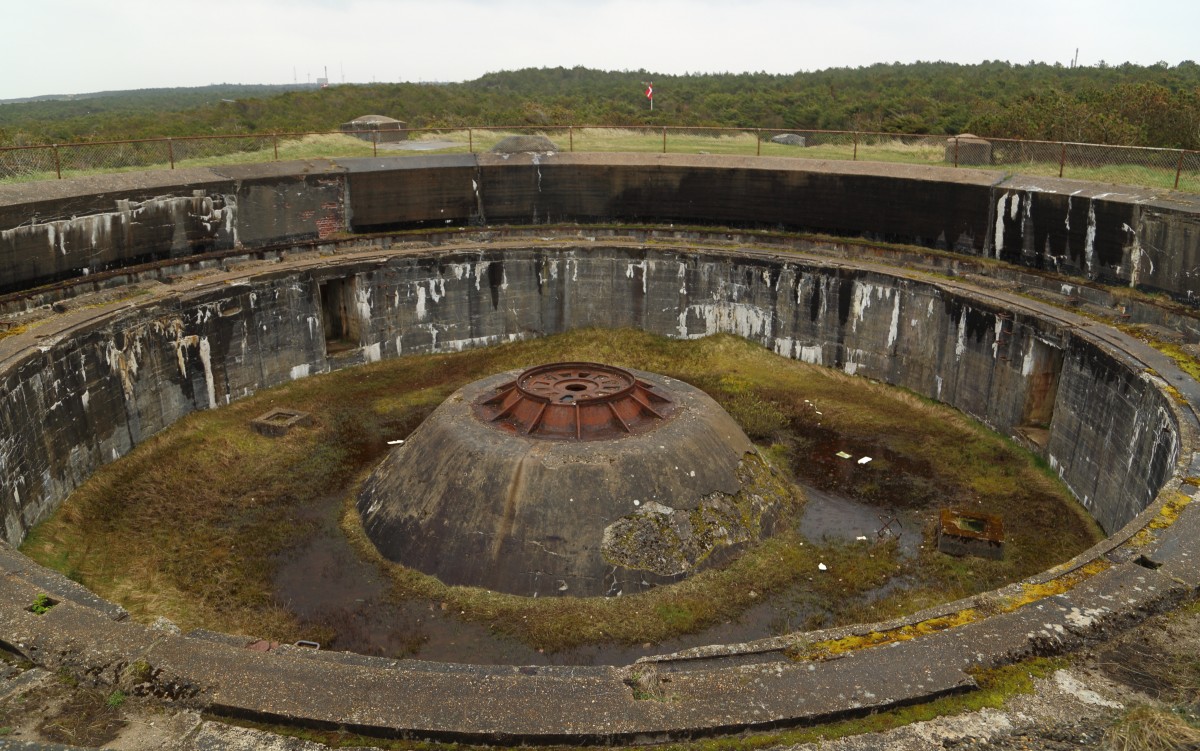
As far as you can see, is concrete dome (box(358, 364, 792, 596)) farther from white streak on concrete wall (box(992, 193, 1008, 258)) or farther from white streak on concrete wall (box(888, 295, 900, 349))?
white streak on concrete wall (box(992, 193, 1008, 258))

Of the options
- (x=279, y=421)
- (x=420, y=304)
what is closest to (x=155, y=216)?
(x=279, y=421)

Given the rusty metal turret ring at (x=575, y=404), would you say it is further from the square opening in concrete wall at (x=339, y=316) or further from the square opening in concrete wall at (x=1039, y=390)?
the square opening in concrete wall at (x=339, y=316)

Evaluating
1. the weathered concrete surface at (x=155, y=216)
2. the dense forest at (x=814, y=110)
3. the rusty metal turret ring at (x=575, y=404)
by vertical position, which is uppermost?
the dense forest at (x=814, y=110)

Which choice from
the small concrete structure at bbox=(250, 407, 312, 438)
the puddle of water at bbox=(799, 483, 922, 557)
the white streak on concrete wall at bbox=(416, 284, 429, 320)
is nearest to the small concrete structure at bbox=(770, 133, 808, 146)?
the white streak on concrete wall at bbox=(416, 284, 429, 320)

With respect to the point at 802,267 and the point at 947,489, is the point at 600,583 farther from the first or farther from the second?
the point at 802,267

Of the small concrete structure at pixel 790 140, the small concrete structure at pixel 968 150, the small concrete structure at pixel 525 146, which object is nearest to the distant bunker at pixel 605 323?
the small concrete structure at pixel 525 146

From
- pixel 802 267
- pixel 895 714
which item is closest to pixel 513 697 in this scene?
pixel 895 714
